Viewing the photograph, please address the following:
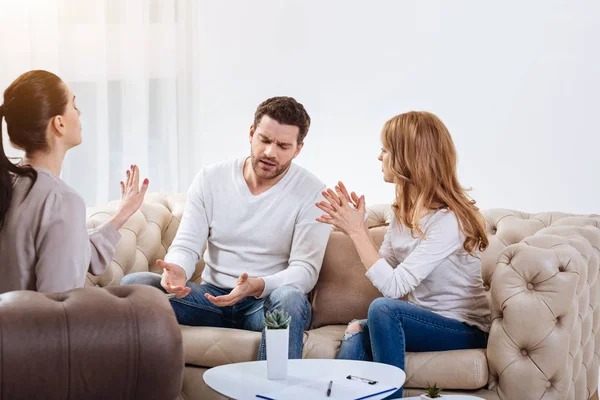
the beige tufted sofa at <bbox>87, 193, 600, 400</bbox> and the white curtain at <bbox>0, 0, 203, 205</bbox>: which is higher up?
the white curtain at <bbox>0, 0, 203, 205</bbox>

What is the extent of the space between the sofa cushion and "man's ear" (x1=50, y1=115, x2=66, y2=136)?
46.8 inches

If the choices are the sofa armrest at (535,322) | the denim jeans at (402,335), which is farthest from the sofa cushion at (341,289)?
the sofa armrest at (535,322)

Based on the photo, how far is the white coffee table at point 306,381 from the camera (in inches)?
69.9

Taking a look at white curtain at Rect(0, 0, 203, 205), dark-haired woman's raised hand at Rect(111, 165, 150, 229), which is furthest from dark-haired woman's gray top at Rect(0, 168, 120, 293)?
white curtain at Rect(0, 0, 203, 205)

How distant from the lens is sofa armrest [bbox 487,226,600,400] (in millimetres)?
2291

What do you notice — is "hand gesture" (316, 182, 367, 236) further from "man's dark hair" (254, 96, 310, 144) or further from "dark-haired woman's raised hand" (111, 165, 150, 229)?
"dark-haired woman's raised hand" (111, 165, 150, 229)

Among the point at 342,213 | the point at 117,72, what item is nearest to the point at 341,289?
the point at 342,213

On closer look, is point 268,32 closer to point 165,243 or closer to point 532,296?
point 165,243

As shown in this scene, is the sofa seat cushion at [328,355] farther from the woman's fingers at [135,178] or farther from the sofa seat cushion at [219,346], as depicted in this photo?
the woman's fingers at [135,178]

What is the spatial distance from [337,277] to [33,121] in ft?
A: 4.19

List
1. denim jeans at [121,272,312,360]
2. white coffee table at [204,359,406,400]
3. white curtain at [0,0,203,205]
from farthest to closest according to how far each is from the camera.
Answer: white curtain at [0,0,203,205] → denim jeans at [121,272,312,360] → white coffee table at [204,359,406,400]

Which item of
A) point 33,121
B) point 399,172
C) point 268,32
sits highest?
point 268,32

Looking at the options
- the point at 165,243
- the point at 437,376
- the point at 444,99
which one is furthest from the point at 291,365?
the point at 444,99

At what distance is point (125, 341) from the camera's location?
46.8 inches
